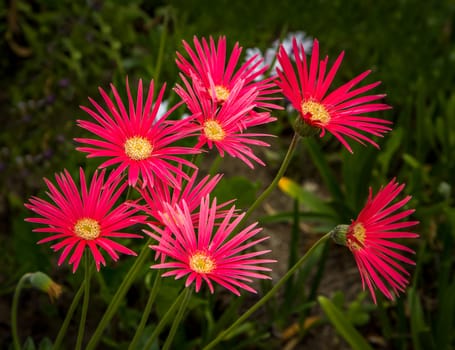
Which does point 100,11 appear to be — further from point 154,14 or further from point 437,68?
point 437,68

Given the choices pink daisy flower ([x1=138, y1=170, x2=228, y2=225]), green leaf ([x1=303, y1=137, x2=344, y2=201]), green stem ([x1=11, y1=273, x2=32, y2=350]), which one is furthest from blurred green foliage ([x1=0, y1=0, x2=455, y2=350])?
Result: pink daisy flower ([x1=138, y1=170, x2=228, y2=225])

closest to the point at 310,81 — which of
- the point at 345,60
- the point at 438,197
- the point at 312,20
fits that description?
the point at 438,197

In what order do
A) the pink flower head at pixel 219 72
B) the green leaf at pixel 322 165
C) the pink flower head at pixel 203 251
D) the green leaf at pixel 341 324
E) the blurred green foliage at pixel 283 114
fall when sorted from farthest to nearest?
the green leaf at pixel 322 165
the blurred green foliage at pixel 283 114
the green leaf at pixel 341 324
the pink flower head at pixel 219 72
the pink flower head at pixel 203 251

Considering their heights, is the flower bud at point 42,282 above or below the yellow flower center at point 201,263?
above

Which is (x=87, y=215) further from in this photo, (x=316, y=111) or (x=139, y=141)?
(x=316, y=111)

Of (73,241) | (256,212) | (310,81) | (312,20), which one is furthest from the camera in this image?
(312,20)

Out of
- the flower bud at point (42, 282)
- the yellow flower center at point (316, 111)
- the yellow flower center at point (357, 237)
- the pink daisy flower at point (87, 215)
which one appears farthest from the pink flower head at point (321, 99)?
the flower bud at point (42, 282)

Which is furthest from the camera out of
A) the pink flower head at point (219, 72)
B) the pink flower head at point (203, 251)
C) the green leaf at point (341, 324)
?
the green leaf at point (341, 324)

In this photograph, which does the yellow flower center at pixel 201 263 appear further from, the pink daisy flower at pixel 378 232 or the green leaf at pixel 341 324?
the green leaf at pixel 341 324

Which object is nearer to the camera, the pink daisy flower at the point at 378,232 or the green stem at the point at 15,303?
the pink daisy flower at the point at 378,232
